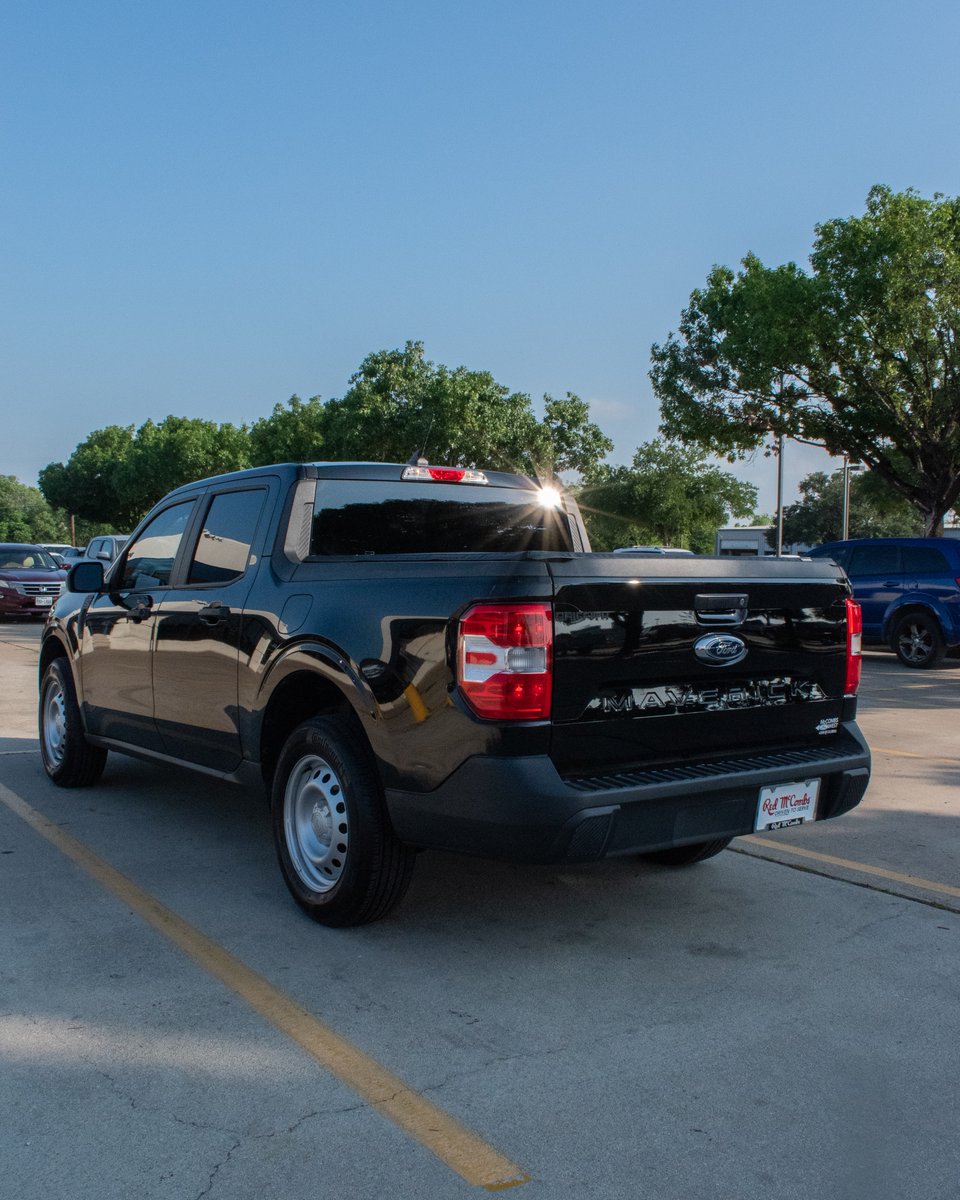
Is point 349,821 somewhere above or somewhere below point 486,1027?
above

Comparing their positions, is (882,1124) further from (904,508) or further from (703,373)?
(904,508)

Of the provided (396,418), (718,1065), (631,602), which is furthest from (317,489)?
(396,418)

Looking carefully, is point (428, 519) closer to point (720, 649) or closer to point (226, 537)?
point (226, 537)

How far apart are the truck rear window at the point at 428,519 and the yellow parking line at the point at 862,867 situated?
183cm

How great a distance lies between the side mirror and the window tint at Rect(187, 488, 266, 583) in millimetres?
905

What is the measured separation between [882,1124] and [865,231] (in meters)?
21.7

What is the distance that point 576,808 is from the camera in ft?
12.0

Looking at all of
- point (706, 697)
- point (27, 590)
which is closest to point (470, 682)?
point (706, 697)

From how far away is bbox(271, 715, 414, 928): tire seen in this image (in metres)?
4.12

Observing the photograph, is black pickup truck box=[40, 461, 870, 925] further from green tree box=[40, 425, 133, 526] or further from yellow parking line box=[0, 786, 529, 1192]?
green tree box=[40, 425, 133, 526]

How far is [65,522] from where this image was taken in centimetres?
14025

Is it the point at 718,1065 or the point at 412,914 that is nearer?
the point at 718,1065

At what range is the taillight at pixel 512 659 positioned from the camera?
3650 mm

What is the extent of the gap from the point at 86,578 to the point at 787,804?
12.9 feet
